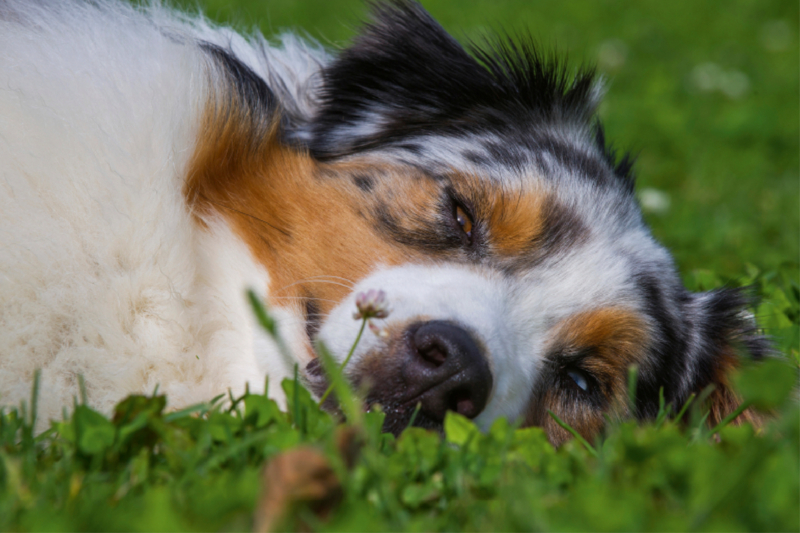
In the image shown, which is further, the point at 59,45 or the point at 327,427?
the point at 59,45

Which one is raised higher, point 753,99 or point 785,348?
point 753,99

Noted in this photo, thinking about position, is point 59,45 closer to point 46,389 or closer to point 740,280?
point 46,389

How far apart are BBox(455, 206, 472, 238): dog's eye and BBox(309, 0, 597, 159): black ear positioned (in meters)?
0.59

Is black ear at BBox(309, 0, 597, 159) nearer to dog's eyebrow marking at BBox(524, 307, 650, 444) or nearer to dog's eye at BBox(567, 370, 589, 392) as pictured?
dog's eyebrow marking at BBox(524, 307, 650, 444)

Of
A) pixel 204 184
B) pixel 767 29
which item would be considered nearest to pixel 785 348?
pixel 204 184

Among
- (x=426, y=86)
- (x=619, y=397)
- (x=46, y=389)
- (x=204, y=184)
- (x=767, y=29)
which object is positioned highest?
(x=767, y=29)

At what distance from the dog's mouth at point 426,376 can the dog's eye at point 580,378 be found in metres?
0.70

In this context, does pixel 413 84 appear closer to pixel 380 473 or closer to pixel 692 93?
pixel 380 473

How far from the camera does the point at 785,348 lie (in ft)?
11.1

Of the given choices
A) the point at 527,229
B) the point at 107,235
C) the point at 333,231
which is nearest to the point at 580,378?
the point at 527,229

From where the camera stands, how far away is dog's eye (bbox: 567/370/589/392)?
2977 millimetres

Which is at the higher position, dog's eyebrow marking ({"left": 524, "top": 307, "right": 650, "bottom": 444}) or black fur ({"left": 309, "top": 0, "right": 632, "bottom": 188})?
black fur ({"left": 309, "top": 0, "right": 632, "bottom": 188})

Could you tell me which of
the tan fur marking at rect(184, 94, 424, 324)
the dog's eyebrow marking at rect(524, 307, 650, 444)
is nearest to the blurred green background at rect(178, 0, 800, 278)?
the tan fur marking at rect(184, 94, 424, 324)

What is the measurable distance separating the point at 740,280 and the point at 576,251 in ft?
5.30
